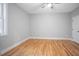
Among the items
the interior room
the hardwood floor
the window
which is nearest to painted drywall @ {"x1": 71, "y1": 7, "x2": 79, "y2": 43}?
the interior room

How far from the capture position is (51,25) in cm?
215

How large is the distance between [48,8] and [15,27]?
2.48 feet

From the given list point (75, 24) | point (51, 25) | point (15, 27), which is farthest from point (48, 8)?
point (15, 27)

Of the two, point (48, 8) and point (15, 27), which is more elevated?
point (48, 8)

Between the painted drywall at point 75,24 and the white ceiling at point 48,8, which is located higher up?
the white ceiling at point 48,8

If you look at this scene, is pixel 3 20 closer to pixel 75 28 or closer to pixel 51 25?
pixel 51 25

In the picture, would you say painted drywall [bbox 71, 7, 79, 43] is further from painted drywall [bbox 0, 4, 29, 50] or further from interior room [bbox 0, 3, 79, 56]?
painted drywall [bbox 0, 4, 29, 50]

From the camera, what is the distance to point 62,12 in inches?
82.0

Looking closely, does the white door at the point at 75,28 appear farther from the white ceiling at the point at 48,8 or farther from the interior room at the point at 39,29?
the white ceiling at the point at 48,8

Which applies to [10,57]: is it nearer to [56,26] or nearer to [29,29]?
[29,29]

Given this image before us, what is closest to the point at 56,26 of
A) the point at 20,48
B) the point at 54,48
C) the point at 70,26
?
the point at 70,26

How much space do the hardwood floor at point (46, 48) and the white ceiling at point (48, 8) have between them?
1.97 feet

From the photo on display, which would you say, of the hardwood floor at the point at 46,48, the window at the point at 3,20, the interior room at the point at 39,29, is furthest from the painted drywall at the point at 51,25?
the window at the point at 3,20

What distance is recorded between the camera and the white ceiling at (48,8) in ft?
6.58
